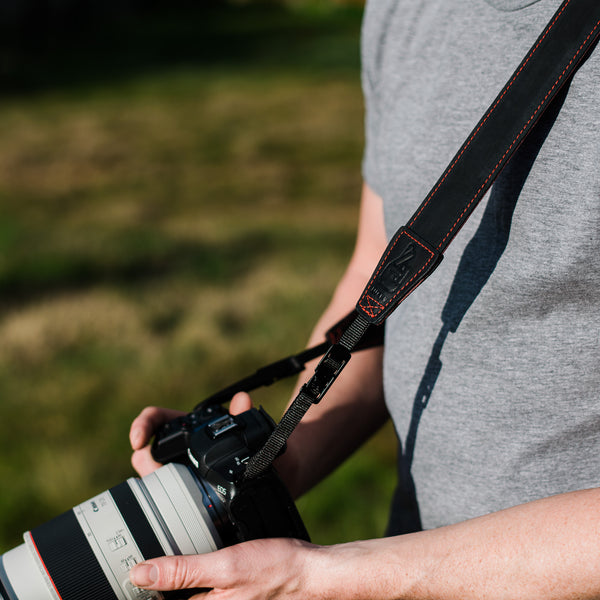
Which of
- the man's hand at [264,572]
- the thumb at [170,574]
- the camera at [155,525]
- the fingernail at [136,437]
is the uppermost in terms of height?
the fingernail at [136,437]

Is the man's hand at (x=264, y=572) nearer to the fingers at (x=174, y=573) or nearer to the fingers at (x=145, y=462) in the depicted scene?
the fingers at (x=174, y=573)

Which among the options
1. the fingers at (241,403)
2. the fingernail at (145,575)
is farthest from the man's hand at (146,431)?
the fingernail at (145,575)

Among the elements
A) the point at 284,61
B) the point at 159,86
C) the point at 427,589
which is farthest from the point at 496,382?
the point at 284,61

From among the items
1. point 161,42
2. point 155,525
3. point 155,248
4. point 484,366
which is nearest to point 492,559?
point 484,366

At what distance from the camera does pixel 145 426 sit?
48.0 inches

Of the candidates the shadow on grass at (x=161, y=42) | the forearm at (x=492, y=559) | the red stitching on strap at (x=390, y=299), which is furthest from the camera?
the shadow on grass at (x=161, y=42)

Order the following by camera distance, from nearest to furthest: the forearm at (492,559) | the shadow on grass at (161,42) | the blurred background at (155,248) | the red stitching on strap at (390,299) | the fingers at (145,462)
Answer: the forearm at (492,559) < the red stitching on strap at (390,299) < the fingers at (145,462) < the blurred background at (155,248) < the shadow on grass at (161,42)

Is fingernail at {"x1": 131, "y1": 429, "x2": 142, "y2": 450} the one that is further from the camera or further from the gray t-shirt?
the gray t-shirt

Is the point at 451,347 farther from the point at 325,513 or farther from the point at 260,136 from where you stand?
the point at 260,136

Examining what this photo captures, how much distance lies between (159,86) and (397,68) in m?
8.22

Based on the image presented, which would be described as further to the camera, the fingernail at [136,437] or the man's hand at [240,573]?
the fingernail at [136,437]

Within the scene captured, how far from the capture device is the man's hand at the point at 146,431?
Result: 1.21m

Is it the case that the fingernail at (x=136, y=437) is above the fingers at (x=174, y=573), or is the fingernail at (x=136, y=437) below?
above

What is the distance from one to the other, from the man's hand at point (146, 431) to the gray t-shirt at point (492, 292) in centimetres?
30
